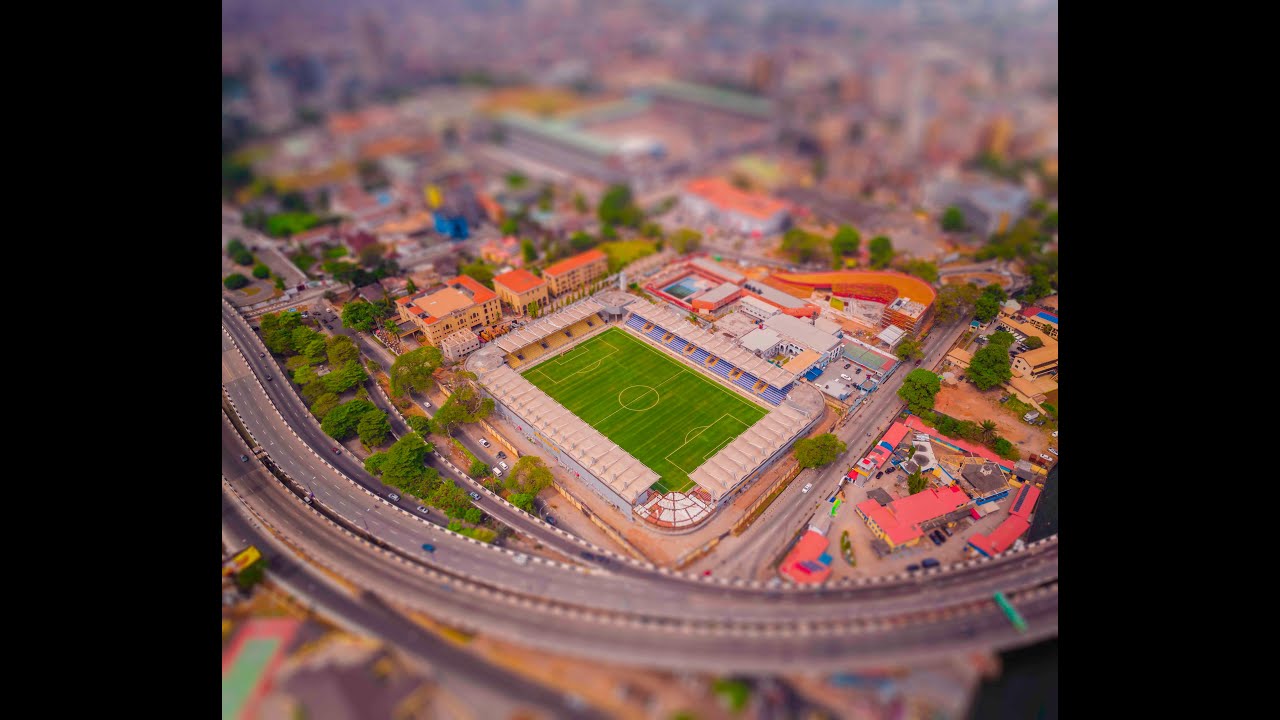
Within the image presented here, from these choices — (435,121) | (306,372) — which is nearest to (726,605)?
(306,372)

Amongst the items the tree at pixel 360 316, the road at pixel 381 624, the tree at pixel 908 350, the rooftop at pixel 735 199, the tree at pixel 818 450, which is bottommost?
the road at pixel 381 624

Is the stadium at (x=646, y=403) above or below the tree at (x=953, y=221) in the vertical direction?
below

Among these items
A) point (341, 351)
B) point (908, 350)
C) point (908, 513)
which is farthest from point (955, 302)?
point (341, 351)

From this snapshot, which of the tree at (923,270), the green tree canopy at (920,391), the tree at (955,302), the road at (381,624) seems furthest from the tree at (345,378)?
the tree at (923,270)

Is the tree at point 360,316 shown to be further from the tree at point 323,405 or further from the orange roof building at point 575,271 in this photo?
the orange roof building at point 575,271

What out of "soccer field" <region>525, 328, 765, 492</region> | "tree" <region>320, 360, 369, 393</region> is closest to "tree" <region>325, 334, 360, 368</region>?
"tree" <region>320, 360, 369, 393</region>

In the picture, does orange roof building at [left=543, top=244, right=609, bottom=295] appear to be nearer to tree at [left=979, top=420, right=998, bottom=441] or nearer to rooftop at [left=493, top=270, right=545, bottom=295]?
rooftop at [left=493, top=270, right=545, bottom=295]

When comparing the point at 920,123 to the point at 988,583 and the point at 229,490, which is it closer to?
the point at 988,583
